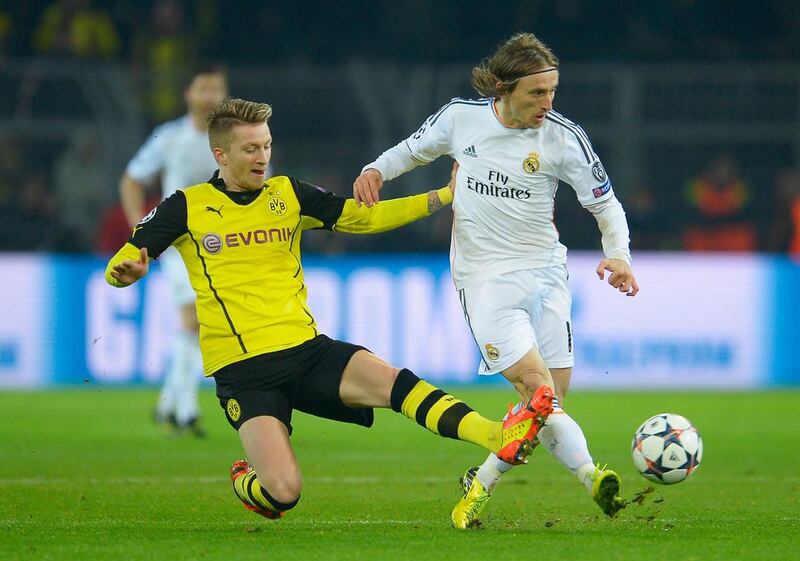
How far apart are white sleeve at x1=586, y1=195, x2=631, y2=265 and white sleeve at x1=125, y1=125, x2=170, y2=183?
4.77 m

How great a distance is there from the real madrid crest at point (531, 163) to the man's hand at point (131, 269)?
1714 millimetres

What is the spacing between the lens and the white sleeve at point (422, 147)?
6633 mm

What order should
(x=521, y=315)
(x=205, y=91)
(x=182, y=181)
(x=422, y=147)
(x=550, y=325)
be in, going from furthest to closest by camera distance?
(x=182, y=181) → (x=205, y=91) → (x=422, y=147) → (x=550, y=325) → (x=521, y=315)

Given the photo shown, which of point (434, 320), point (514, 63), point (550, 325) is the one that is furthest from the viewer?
point (434, 320)

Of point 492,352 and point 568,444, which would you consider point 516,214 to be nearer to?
point 492,352

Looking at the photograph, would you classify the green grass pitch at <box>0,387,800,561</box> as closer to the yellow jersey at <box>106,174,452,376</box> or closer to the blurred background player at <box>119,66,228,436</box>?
the blurred background player at <box>119,66,228,436</box>

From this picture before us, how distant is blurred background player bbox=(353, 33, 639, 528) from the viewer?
20.5ft

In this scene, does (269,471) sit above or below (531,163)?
below

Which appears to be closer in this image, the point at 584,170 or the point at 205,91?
the point at 584,170

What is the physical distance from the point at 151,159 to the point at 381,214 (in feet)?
14.3

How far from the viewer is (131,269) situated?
19.4ft

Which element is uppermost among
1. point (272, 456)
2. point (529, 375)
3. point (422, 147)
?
point (422, 147)

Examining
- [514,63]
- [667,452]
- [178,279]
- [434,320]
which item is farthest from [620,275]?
[434,320]

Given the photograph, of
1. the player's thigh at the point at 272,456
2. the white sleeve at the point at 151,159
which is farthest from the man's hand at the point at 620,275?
the white sleeve at the point at 151,159
